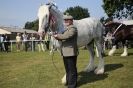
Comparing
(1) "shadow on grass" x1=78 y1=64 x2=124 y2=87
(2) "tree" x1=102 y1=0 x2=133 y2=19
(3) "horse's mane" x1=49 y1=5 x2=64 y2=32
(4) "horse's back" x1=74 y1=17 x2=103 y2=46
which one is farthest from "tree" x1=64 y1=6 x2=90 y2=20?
(3) "horse's mane" x1=49 y1=5 x2=64 y2=32

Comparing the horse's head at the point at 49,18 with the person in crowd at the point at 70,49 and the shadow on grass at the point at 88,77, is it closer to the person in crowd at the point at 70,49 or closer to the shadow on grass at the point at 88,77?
the person in crowd at the point at 70,49

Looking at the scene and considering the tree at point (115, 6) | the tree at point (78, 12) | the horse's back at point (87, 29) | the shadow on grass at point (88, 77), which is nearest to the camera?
the shadow on grass at point (88, 77)

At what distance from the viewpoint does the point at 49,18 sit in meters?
10.0

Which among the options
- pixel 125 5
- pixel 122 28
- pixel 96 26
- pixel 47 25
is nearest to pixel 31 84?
pixel 47 25

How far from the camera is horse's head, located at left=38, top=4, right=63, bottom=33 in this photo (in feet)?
32.1

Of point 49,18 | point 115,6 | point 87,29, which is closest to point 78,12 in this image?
point 115,6

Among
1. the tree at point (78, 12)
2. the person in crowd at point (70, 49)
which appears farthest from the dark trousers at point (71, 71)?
the tree at point (78, 12)

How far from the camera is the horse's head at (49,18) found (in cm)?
980

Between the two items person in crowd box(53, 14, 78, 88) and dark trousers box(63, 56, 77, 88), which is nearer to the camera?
person in crowd box(53, 14, 78, 88)

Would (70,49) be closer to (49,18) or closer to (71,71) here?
(71,71)

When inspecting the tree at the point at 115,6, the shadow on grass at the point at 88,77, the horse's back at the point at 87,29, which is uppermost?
the tree at the point at 115,6

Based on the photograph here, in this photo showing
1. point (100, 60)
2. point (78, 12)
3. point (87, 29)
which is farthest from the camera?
point (78, 12)

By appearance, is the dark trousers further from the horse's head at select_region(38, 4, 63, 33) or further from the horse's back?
the horse's back

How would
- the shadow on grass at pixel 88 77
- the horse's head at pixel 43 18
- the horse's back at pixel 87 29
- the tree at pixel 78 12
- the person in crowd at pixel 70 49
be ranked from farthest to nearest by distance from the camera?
1. the tree at pixel 78 12
2. the horse's back at pixel 87 29
3. the shadow on grass at pixel 88 77
4. the horse's head at pixel 43 18
5. the person in crowd at pixel 70 49
